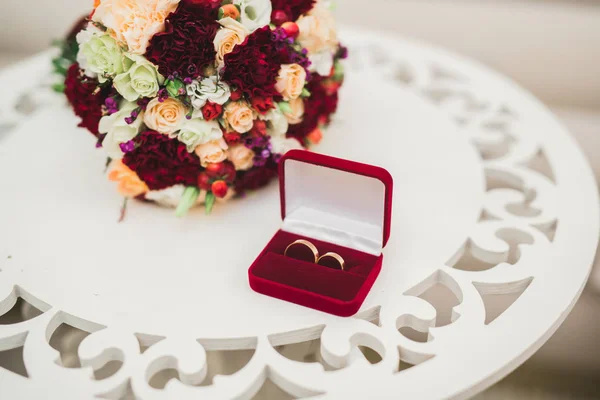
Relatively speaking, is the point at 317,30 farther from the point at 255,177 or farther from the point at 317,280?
the point at 317,280

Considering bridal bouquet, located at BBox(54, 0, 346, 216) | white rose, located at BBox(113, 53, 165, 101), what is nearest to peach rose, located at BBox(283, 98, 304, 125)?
bridal bouquet, located at BBox(54, 0, 346, 216)

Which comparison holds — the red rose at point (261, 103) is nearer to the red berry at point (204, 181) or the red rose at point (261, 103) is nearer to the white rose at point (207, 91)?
the white rose at point (207, 91)

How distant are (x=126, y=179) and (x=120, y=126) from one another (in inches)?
4.6

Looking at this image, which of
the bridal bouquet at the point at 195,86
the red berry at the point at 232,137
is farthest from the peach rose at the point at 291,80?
the red berry at the point at 232,137

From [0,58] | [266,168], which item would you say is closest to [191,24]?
[266,168]

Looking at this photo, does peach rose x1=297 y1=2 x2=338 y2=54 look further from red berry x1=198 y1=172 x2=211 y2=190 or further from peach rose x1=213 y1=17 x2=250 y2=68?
red berry x1=198 y1=172 x2=211 y2=190

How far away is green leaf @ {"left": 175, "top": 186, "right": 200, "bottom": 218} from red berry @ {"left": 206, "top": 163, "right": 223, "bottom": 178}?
0.04m

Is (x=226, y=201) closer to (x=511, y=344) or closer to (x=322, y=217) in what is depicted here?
(x=322, y=217)

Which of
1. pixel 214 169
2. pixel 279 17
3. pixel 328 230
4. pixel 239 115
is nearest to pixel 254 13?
pixel 279 17

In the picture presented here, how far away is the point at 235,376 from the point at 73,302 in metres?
0.28

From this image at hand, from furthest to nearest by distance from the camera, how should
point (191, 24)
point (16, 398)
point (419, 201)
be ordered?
point (419, 201)
point (191, 24)
point (16, 398)

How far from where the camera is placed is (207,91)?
0.96 metres

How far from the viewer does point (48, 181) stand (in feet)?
3.94

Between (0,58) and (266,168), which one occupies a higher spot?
(266,168)
